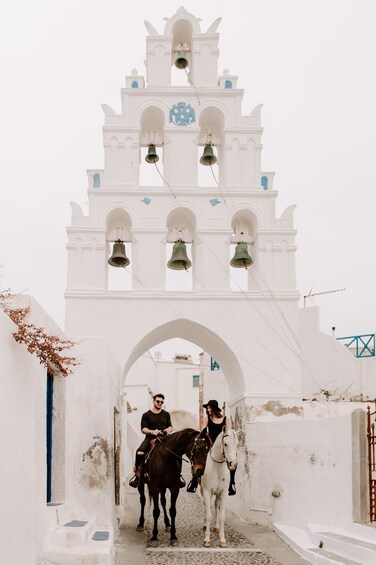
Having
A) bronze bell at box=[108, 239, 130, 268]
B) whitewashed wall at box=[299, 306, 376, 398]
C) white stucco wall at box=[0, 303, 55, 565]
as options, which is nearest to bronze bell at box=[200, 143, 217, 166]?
bronze bell at box=[108, 239, 130, 268]

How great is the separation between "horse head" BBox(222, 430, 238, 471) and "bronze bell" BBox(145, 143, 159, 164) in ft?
24.9

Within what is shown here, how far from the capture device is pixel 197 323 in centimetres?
1464

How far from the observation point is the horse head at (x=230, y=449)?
9.41 metres

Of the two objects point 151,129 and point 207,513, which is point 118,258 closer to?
point 151,129

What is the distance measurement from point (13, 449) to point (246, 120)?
11358 mm

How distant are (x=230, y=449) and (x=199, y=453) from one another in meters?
0.62

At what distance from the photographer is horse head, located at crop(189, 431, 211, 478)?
9.87 metres

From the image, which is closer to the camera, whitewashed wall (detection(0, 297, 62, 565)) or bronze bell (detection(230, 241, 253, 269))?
whitewashed wall (detection(0, 297, 62, 565))

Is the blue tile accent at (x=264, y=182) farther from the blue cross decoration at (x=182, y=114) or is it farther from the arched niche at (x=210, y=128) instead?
the blue cross decoration at (x=182, y=114)

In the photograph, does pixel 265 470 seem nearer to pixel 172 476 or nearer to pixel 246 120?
pixel 172 476

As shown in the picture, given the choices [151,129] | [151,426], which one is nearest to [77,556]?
[151,426]

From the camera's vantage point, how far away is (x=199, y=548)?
997 cm

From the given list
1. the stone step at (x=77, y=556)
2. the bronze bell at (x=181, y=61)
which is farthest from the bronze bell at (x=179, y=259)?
the stone step at (x=77, y=556)

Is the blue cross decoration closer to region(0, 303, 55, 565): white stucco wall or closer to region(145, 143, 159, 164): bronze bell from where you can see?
region(145, 143, 159, 164): bronze bell
